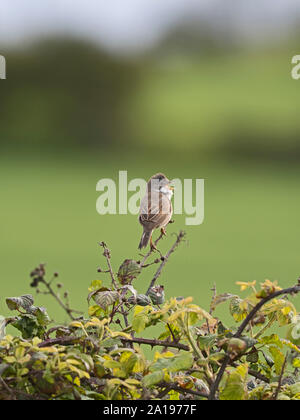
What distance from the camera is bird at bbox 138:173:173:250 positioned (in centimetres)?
175

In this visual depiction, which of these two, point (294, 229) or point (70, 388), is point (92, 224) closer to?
point (294, 229)

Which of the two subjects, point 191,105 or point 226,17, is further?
point 226,17

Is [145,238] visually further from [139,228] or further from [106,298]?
[139,228]

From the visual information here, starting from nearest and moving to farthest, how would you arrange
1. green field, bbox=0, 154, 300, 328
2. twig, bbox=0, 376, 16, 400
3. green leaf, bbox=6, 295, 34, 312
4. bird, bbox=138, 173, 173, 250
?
twig, bbox=0, 376, 16, 400, green leaf, bbox=6, 295, 34, 312, bird, bbox=138, 173, 173, 250, green field, bbox=0, 154, 300, 328

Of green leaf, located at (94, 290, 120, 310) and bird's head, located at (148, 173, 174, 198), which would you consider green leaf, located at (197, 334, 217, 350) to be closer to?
green leaf, located at (94, 290, 120, 310)

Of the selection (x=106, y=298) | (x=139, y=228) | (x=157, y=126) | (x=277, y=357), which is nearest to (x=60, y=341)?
(x=106, y=298)

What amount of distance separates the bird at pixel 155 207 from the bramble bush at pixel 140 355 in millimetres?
563

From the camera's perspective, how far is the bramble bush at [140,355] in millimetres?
944

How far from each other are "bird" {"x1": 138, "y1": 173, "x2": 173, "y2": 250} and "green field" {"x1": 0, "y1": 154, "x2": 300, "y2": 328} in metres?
2.73

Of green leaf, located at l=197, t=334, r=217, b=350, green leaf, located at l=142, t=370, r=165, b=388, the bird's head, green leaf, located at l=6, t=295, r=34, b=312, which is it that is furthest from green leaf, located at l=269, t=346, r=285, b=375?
the bird's head

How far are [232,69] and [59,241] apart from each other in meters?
10.2

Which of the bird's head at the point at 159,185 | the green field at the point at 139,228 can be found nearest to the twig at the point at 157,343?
the bird's head at the point at 159,185
